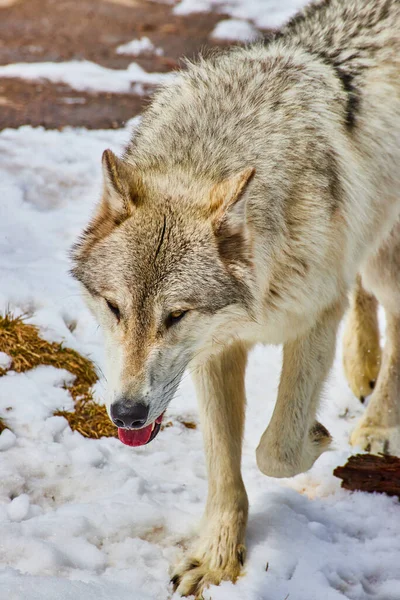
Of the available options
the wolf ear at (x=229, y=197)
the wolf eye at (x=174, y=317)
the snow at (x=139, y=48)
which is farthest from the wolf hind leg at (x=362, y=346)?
the snow at (x=139, y=48)

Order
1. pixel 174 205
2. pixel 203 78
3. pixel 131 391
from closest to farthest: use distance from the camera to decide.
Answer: pixel 131 391
pixel 174 205
pixel 203 78

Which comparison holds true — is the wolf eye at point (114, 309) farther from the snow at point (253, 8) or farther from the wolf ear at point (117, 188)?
the snow at point (253, 8)

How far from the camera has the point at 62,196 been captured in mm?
6754

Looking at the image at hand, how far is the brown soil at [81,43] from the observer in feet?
27.6

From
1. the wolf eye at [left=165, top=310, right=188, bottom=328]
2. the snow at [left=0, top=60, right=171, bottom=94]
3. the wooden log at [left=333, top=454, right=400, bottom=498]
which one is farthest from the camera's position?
the snow at [left=0, top=60, right=171, bottom=94]

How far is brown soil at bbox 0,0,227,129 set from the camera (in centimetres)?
840

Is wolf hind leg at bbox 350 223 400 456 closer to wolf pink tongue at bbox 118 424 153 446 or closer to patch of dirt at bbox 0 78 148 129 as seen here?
wolf pink tongue at bbox 118 424 153 446

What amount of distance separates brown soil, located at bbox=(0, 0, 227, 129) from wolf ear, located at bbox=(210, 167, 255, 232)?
16.3 ft

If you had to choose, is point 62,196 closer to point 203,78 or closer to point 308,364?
point 203,78

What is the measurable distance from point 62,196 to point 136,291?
147 inches

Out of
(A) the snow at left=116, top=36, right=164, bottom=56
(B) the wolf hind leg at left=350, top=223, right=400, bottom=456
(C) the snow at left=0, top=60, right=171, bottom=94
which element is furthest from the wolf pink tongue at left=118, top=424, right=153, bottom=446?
(A) the snow at left=116, top=36, right=164, bottom=56

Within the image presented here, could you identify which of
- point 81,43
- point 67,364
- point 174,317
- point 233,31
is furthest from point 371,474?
point 233,31

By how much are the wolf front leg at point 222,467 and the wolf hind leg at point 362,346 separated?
167 cm

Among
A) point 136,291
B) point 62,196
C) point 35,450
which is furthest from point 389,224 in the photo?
point 62,196
